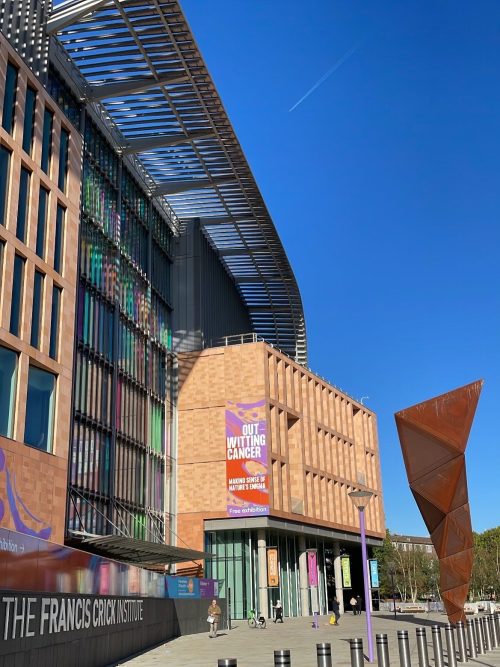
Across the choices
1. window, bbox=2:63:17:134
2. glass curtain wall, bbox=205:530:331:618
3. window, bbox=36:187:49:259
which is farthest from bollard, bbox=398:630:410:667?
glass curtain wall, bbox=205:530:331:618

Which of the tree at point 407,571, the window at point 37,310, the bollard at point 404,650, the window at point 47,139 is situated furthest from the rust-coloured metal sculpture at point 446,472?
the tree at point 407,571

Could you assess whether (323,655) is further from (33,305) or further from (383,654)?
(33,305)

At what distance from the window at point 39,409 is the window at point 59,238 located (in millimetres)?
5181

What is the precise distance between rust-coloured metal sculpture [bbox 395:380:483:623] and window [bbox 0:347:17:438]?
571 inches

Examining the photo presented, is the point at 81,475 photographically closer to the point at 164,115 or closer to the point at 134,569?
the point at 134,569

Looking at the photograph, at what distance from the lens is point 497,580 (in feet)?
327

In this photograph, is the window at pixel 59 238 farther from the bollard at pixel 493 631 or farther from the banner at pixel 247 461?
the bollard at pixel 493 631

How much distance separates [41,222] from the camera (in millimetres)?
31266

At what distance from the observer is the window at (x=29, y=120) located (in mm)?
30438

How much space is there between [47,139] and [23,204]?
4140 millimetres

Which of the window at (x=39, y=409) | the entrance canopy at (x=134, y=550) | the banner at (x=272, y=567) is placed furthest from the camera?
the banner at (x=272, y=567)

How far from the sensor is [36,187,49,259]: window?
3086cm

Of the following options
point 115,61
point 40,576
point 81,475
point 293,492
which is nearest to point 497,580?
point 293,492

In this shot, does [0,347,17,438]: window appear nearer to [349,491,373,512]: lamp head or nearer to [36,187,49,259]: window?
[36,187,49,259]: window
